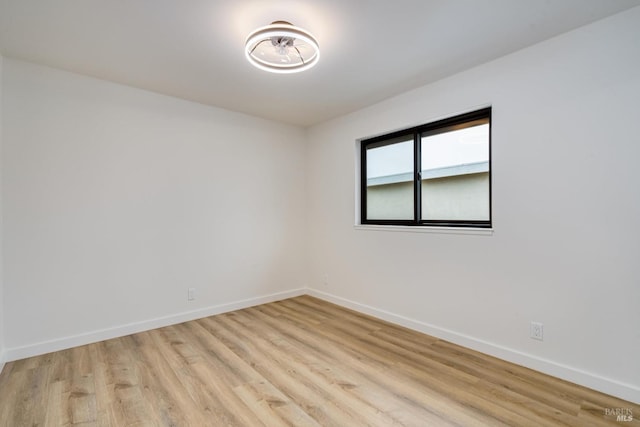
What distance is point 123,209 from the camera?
9.98 feet

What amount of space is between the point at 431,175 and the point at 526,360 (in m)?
1.78

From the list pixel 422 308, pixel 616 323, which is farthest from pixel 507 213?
pixel 422 308

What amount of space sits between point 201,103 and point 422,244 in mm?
2920

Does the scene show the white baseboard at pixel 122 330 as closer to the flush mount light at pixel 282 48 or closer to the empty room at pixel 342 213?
the empty room at pixel 342 213

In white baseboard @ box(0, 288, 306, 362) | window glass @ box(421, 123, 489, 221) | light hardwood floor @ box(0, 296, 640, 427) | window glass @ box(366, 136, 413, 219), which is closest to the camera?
light hardwood floor @ box(0, 296, 640, 427)

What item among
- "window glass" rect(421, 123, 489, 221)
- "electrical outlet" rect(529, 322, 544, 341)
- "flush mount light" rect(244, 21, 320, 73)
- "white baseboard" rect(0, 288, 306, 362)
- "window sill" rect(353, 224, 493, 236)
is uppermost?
"flush mount light" rect(244, 21, 320, 73)

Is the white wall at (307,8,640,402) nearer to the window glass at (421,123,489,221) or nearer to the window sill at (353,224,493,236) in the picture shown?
the window sill at (353,224,493,236)

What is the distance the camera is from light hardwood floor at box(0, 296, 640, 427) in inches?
70.9

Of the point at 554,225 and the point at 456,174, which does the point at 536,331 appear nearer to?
the point at 554,225

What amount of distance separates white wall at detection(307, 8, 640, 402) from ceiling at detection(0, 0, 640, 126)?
0.82 feet

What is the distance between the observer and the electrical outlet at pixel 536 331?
231 cm

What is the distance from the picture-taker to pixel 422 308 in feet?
10.1

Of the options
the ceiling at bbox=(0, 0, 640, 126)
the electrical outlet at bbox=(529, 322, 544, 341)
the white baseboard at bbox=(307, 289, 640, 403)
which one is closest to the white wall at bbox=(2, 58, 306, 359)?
the ceiling at bbox=(0, 0, 640, 126)

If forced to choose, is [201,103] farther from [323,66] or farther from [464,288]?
[464,288]
